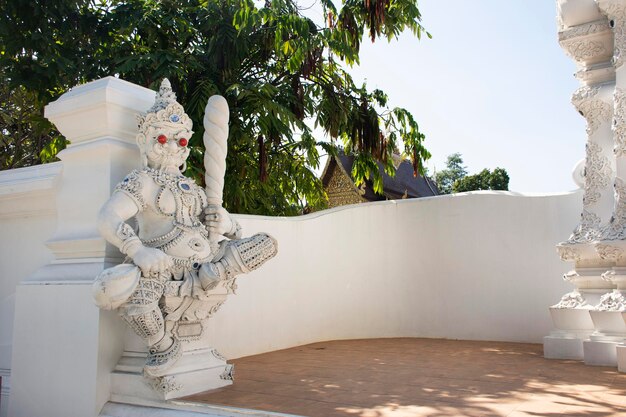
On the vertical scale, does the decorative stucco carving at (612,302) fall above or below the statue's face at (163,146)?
below

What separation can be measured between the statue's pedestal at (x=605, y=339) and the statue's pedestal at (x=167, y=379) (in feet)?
8.66

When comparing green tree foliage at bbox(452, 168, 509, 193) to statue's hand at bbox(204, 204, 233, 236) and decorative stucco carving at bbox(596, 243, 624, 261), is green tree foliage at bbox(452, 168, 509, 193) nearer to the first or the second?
decorative stucco carving at bbox(596, 243, 624, 261)

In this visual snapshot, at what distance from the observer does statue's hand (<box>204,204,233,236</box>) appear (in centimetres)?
288

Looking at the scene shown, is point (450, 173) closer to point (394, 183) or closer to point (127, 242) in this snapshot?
point (394, 183)

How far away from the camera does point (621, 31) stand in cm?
423

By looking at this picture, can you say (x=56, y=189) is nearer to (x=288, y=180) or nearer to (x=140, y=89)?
(x=140, y=89)

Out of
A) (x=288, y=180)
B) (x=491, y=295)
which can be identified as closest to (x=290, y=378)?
(x=491, y=295)

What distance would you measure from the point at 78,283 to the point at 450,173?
3920 centimetres

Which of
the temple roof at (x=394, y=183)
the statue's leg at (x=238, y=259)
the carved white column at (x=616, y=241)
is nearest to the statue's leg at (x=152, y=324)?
the statue's leg at (x=238, y=259)

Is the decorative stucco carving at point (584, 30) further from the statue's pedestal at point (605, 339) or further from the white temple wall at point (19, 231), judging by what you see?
the white temple wall at point (19, 231)

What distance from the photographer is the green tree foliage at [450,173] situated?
38.7 meters

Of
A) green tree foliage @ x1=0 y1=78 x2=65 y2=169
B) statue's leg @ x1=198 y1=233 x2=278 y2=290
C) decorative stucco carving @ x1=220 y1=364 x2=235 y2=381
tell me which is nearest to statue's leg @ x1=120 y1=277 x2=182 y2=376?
statue's leg @ x1=198 y1=233 x2=278 y2=290

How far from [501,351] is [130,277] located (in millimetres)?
3414

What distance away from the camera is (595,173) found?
14.7 feet
